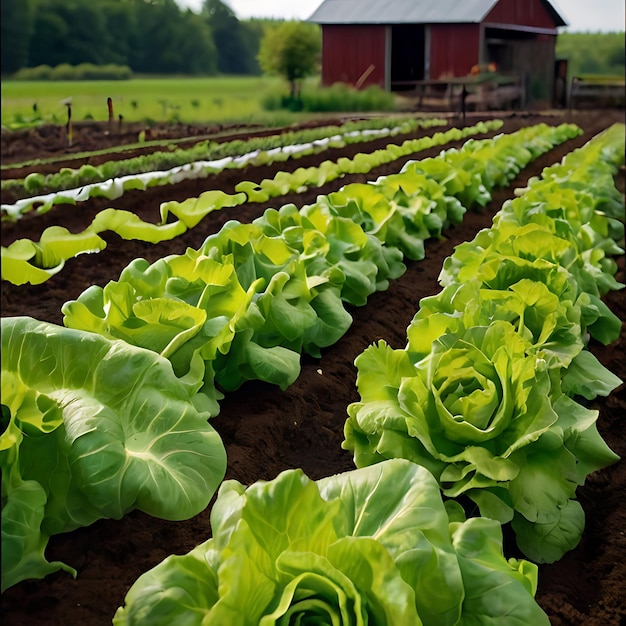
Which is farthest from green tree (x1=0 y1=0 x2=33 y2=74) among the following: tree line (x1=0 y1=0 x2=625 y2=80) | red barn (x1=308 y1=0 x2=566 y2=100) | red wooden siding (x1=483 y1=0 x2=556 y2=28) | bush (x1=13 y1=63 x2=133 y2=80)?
red wooden siding (x1=483 y1=0 x2=556 y2=28)

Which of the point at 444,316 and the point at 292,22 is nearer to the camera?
the point at 444,316

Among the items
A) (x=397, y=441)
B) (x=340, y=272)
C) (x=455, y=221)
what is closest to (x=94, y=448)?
(x=397, y=441)

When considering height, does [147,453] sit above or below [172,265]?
below

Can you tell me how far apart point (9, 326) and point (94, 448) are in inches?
19.4

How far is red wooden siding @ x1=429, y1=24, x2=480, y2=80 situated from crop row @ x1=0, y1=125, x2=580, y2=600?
12.2m

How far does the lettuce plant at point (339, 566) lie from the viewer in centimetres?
164

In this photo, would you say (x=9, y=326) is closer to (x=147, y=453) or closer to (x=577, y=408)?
(x=147, y=453)

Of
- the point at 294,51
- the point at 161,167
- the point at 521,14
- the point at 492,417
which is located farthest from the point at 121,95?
the point at 521,14

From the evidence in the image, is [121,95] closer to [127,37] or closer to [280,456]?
[127,37]

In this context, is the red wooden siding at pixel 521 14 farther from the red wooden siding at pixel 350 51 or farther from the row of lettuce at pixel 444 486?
the row of lettuce at pixel 444 486

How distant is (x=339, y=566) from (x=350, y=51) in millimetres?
13919

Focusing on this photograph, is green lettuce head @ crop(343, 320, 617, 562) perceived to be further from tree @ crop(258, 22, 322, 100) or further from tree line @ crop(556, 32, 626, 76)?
tree line @ crop(556, 32, 626, 76)

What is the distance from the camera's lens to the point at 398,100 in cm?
1817

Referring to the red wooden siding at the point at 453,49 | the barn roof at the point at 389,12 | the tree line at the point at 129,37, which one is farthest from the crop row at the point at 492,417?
the red wooden siding at the point at 453,49
